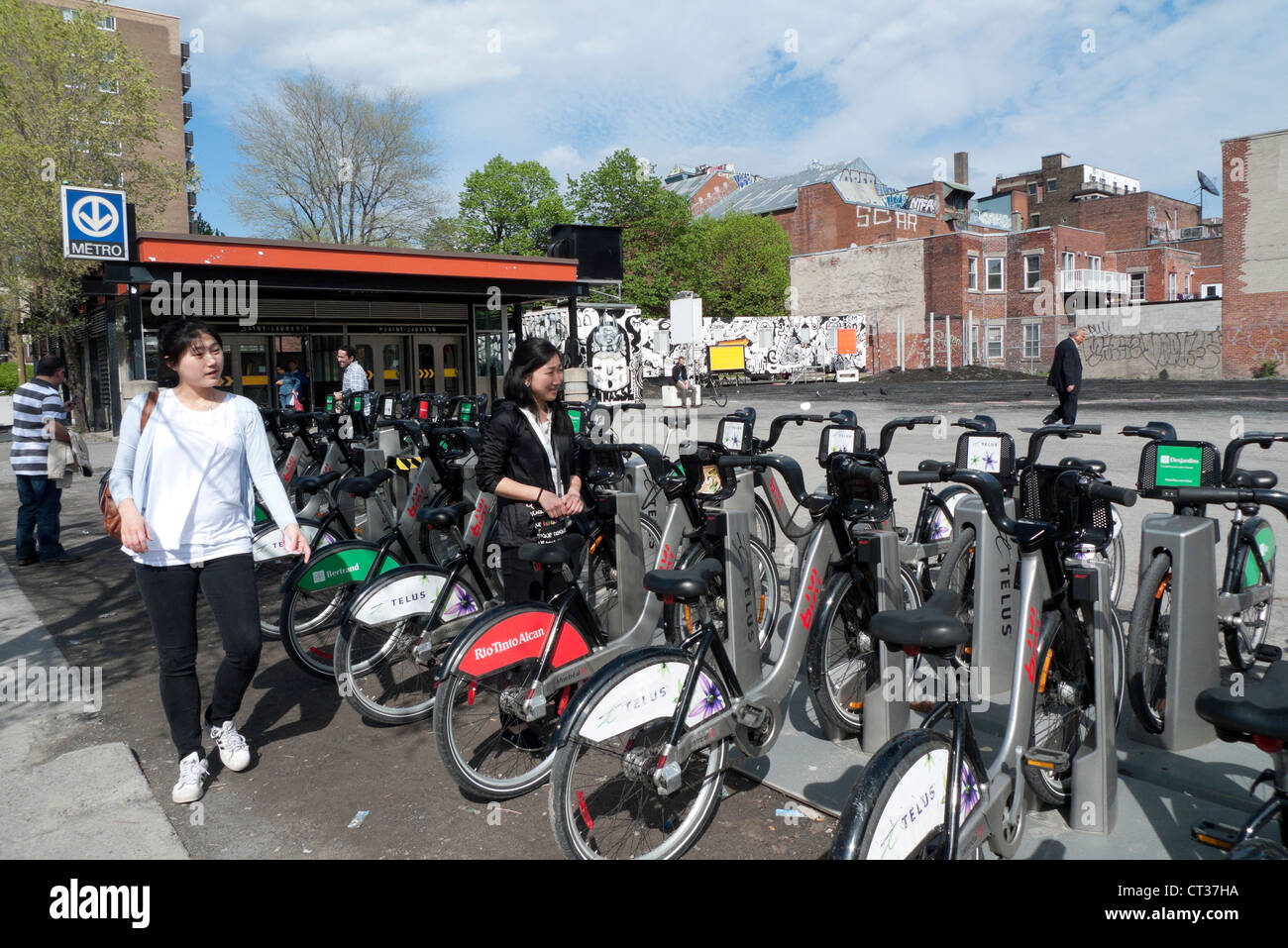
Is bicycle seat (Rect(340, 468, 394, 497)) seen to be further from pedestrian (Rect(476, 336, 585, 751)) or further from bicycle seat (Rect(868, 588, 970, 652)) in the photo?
bicycle seat (Rect(868, 588, 970, 652))

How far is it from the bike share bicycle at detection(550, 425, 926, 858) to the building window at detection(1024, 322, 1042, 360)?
147 feet

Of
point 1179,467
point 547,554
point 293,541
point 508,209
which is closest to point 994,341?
point 508,209

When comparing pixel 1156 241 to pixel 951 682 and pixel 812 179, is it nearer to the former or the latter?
pixel 812 179

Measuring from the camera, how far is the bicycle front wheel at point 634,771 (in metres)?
2.81

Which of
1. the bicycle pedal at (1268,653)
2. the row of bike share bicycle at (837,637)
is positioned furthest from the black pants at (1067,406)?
the bicycle pedal at (1268,653)

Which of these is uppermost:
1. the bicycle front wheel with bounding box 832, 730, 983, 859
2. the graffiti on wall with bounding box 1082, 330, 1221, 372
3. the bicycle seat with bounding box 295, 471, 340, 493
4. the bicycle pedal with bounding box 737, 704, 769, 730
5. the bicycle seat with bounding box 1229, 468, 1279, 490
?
the graffiti on wall with bounding box 1082, 330, 1221, 372

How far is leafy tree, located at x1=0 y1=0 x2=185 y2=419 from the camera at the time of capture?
23453 millimetres

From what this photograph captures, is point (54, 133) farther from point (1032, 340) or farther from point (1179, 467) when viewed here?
point (1032, 340)

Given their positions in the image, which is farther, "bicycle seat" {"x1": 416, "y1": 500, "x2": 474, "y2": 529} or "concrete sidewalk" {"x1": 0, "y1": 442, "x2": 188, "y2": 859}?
"bicycle seat" {"x1": 416, "y1": 500, "x2": 474, "y2": 529}

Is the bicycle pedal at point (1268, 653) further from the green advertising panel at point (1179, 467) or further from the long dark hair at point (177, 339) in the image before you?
the long dark hair at point (177, 339)

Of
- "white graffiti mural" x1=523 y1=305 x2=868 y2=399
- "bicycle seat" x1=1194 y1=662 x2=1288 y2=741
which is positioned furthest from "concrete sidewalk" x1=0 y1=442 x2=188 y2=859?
"white graffiti mural" x1=523 y1=305 x2=868 y2=399

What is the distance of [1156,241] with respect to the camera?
5750cm

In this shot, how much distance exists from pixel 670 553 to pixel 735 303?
1948 inches
